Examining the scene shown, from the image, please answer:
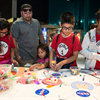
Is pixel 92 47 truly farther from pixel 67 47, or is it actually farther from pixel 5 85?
pixel 5 85

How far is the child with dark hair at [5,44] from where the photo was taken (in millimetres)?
1662

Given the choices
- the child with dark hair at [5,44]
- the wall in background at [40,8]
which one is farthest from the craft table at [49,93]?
the wall in background at [40,8]

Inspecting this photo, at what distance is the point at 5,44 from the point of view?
1746 millimetres

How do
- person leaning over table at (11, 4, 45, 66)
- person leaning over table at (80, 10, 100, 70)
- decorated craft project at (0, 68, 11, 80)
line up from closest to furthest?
decorated craft project at (0, 68, 11, 80)
person leaning over table at (80, 10, 100, 70)
person leaning over table at (11, 4, 45, 66)

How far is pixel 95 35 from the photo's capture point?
1.62 m

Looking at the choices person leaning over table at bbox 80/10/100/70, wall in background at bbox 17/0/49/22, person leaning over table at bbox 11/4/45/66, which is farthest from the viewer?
wall in background at bbox 17/0/49/22

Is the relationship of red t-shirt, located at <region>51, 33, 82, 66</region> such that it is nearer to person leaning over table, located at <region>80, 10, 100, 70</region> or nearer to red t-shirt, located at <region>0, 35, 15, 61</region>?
person leaning over table, located at <region>80, 10, 100, 70</region>

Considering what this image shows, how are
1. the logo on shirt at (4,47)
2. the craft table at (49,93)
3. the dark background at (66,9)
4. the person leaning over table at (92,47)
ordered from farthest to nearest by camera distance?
1. the dark background at (66,9)
2. the logo on shirt at (4,47)
3. the person leaning over table at (92,47)
4. the craft table at (49,93)

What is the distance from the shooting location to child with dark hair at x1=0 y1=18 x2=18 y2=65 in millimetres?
1662

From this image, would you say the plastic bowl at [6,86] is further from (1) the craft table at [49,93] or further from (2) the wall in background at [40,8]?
(2) the wall in background at [40,8]

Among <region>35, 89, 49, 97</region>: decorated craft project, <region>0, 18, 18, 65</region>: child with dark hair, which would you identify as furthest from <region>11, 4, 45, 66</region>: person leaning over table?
<region>35, 89, 49, 97</region>: decorated craft project

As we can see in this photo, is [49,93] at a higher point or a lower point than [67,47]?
lower

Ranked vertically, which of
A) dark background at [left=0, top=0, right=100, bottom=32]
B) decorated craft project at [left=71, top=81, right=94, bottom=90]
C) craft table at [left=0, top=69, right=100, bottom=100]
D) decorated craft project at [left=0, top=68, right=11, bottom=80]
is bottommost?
craft table at [left=0, top=69, right=100, bottom=100]

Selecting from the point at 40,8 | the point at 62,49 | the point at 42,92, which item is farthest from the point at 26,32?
the point at 40,8
